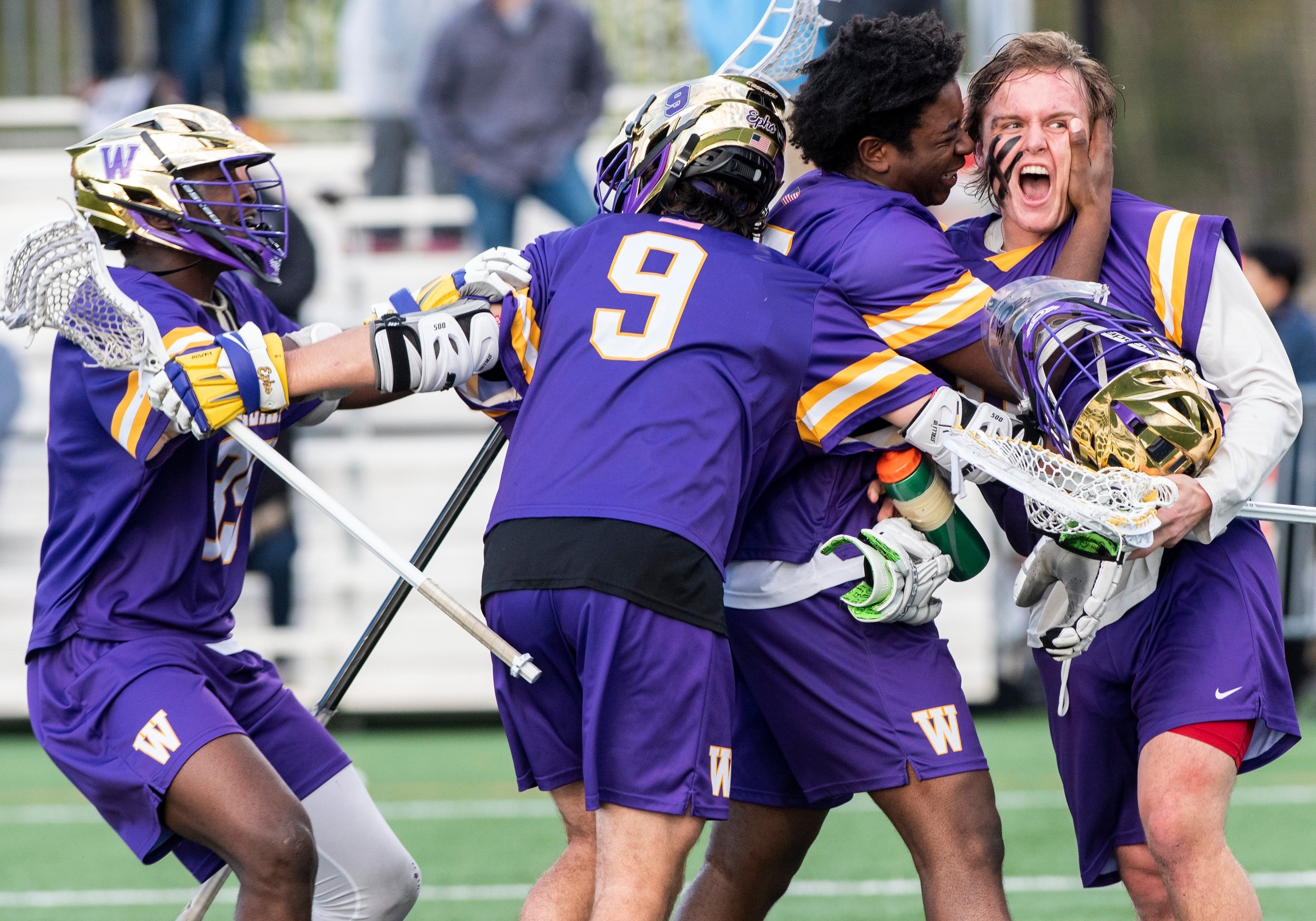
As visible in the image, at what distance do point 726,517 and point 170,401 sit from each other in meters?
1.04

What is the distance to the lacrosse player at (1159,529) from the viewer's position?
3043 millimetres

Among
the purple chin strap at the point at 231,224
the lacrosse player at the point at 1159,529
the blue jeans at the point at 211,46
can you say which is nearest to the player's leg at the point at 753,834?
the lacrosse player at the point at 1159,529

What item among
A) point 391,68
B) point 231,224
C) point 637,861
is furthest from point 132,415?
point 391,68

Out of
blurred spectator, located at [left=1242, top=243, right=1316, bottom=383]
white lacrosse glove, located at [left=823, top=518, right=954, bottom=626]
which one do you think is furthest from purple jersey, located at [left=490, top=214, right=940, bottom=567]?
blurred spectator, located at [left=1242, top=243, right=1316, bottom=383]

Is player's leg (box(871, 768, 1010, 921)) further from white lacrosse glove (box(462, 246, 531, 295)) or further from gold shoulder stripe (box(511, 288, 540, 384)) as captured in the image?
white lacrosse glove (box(462, 246, 531, 295))

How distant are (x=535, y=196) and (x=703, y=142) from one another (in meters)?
6.32

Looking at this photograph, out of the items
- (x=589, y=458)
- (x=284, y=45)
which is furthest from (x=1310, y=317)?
(x=589, y=458)

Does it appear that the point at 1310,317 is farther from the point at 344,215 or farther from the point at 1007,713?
the point at 344,215

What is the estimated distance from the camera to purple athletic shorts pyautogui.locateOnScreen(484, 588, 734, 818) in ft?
9.18

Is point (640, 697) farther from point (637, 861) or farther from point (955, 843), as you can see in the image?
point (955, 843)

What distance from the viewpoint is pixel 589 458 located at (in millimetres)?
2850

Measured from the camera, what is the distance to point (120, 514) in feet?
10.7

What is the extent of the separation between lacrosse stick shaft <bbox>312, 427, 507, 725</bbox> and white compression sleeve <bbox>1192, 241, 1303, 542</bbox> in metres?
1.48

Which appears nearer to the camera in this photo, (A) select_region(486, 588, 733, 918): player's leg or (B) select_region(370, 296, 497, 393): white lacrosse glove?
(A) select_region(486, 588, 733, 918): player's leg
